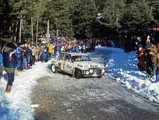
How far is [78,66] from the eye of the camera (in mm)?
20422

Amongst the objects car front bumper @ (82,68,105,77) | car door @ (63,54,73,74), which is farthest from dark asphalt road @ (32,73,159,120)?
car door @ (63,54,73,74)

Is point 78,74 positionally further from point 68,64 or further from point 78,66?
point 68,64

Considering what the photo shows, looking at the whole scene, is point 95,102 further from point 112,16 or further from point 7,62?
point 112,16

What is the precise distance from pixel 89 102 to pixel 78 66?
756 centimetres

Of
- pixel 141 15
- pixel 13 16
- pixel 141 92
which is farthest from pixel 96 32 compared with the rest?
pixel 141 92

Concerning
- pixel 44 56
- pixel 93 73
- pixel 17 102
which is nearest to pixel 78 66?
pixel 93 73

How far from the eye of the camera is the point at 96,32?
78.9 m

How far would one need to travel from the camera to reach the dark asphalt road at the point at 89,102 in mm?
10883

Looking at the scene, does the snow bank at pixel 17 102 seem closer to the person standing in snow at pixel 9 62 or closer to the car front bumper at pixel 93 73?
the person standing in snow at pixel 9 62

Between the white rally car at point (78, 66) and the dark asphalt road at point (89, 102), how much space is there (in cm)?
201

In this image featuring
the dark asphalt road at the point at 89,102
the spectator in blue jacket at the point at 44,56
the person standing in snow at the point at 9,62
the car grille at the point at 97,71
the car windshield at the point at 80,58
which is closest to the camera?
the dark asphalt road at the point at 89,102

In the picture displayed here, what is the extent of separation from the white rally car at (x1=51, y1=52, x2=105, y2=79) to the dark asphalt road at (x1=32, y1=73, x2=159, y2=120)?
2.01 metres

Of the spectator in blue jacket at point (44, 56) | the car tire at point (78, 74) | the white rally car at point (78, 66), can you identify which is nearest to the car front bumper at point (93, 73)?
the white rally car at point (78, 66)

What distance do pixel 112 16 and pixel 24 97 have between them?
6576 centimetres
